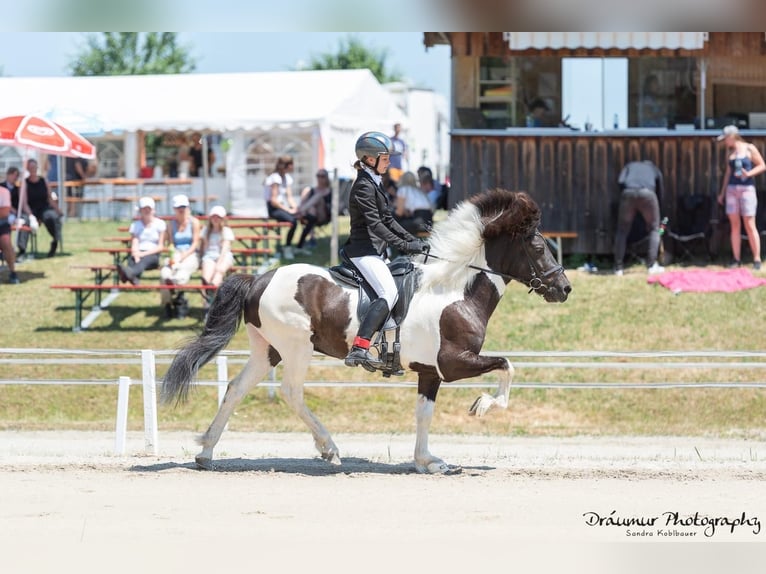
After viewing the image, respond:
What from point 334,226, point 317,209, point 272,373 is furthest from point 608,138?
point 272,373

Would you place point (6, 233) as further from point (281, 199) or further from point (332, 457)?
point (332, 457)

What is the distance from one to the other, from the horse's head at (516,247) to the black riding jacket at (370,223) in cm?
65

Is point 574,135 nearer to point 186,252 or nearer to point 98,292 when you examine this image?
point 186,252

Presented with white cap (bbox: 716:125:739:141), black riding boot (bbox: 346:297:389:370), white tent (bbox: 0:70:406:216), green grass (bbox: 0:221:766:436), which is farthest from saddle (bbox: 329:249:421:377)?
white tent (bbox: 0:70:406:216)

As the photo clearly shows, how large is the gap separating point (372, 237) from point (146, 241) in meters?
8.69

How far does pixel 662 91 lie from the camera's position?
1734 centimetres

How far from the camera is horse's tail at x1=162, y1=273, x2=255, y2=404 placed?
8.41 metres

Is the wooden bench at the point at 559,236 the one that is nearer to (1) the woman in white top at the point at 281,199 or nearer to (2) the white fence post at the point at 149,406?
A: (1) the woman in white top at the point at 281,199

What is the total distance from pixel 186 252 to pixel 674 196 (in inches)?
305

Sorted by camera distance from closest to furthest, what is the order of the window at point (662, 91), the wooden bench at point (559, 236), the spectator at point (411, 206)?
the wooden bench at point (559, 236) < the window at point (662, 91) < the spectator at point (411, 206)

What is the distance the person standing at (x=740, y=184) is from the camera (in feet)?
51.6

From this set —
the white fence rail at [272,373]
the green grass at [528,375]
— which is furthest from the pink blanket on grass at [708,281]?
the white fence rail at [272,373]

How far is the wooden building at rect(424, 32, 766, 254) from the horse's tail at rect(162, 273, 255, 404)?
912 cm

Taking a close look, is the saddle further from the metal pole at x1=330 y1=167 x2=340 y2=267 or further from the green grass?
the metal pole at x1=330 y1=167 x2=340 y2=267
